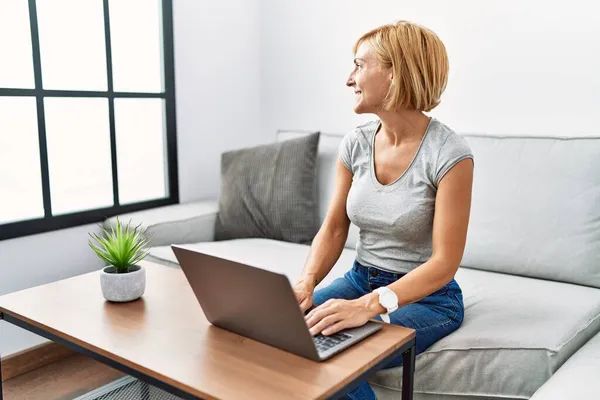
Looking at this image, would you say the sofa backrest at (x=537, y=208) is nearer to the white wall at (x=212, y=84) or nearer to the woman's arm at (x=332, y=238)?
the woman's arm at (x=332, y=238)

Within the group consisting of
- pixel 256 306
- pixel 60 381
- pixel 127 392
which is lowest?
pixel 60 381

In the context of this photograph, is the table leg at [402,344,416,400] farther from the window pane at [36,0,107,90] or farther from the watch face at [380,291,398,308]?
the window pane at [36,0,107,90]

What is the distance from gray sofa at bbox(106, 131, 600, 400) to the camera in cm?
139

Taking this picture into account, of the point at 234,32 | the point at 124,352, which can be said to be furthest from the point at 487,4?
the point at 124,352

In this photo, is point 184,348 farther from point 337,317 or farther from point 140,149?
point 140,149

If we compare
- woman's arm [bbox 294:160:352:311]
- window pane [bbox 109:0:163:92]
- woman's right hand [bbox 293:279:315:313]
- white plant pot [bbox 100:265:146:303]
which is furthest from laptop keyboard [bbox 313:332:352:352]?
window pane [bbox 109:0:163:92]

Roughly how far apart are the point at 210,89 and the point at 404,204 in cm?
165

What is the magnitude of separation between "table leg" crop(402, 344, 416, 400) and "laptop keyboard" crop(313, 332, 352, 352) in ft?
0.49

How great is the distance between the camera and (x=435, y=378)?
4.67ft

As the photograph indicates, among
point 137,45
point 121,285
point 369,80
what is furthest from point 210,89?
point 121,285

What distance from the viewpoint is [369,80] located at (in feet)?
4.80

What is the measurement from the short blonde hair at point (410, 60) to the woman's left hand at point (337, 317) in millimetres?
518

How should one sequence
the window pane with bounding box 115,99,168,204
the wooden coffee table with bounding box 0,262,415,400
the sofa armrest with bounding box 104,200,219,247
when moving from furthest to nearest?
the window pane with bounding box 115,99,168,204 → the sofa armrest with bounding box 104,200,219,247 → the wooden coffee table with bounding box 0,262,415,400

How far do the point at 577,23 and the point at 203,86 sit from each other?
161 centimetres
